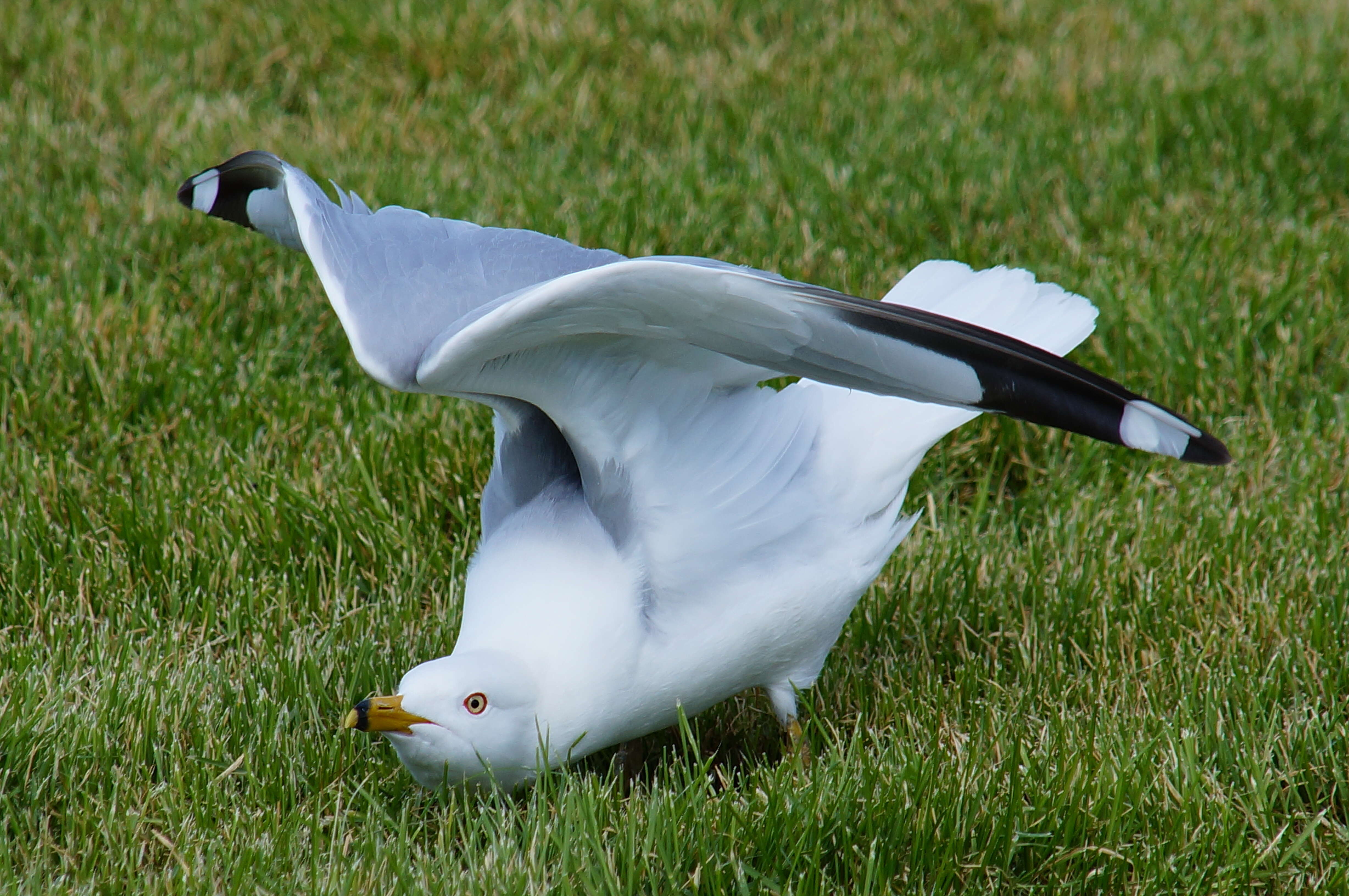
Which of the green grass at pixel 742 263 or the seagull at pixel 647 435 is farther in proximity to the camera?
the green grass at pixel 742 263

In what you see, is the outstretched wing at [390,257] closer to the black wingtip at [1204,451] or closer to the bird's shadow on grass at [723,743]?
the bird's shadow on grass at [723,743]

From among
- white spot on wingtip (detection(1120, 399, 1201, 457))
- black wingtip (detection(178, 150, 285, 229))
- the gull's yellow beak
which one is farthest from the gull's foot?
black wingtip (detection(178, 150, 285, 229))

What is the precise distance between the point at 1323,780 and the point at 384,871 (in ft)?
4.95

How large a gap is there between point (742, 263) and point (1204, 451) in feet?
7.31

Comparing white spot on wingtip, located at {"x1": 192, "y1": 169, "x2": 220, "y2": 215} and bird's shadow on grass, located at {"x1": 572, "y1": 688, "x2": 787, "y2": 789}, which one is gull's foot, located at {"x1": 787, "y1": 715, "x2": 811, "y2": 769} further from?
white spot on wingtip, located at {"x1": 192, "y1": 169, "x2": 220, "y2": 215}

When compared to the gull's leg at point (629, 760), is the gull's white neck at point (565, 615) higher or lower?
higher

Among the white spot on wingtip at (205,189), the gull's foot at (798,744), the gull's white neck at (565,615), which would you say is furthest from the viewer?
the white spot on wingtip at (205,189)

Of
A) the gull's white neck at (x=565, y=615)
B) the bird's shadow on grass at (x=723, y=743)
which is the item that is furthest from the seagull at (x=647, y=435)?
the bird's shadow on grass at (x=723, y=743)

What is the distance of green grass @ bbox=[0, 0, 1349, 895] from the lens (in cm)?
214

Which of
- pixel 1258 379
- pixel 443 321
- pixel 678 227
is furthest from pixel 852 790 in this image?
pixel 678 227

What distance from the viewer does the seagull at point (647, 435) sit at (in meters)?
1.92

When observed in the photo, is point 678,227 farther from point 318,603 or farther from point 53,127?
point 53,127

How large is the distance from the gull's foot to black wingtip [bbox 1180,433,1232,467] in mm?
809

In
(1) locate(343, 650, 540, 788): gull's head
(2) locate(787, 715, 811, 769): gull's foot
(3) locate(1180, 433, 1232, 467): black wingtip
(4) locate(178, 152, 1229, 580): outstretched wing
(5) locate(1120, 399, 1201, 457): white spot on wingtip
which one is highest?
(4) locate(178, 152, 1229, 580): outstretched wing
